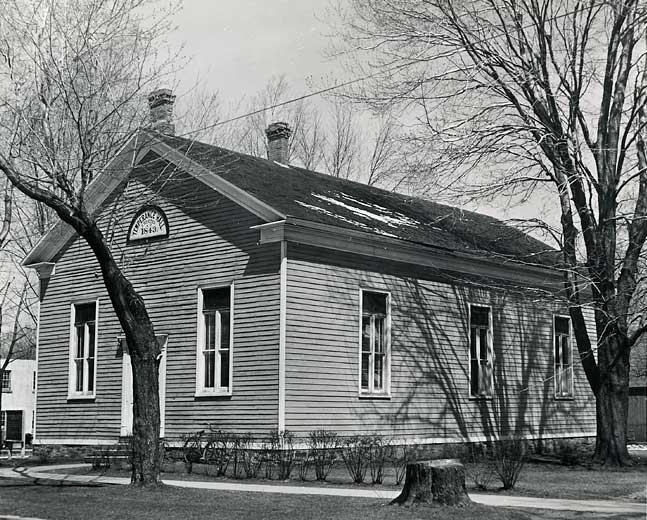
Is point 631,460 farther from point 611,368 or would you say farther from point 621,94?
point 621,94

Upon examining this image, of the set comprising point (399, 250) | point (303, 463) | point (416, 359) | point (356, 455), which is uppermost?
point (399, 250)

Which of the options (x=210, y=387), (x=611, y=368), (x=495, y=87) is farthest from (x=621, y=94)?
(x=210, y=387)

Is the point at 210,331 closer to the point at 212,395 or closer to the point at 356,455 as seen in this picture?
the point at 212,395

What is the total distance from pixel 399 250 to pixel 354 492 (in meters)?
9.49

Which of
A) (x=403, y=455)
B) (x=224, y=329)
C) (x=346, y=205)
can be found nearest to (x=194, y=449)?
(x=224, y=329)

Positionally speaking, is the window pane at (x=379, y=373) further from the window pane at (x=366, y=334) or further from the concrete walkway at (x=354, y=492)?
the concrete walkway at (x=354, y=492)

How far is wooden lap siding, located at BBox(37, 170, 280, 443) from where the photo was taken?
2216 cm

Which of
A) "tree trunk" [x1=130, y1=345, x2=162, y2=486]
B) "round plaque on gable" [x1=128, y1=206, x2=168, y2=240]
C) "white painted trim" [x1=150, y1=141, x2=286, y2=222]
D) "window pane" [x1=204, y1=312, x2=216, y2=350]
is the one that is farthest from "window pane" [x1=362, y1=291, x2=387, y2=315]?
"tree trunk" [x1=130, y1=345, x2=162, y2=486]

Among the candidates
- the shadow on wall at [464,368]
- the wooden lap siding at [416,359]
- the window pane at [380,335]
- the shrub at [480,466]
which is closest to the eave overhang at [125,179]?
the wooden lap siding at [416,359]

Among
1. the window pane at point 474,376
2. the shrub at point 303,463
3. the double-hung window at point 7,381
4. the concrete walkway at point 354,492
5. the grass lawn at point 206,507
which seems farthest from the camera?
the double-hung window at point 7,381

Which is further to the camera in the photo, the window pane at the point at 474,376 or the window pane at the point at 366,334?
the window pane at the point at 474,376

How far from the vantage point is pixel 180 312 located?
24250 millimetres

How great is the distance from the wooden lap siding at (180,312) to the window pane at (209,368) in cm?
29

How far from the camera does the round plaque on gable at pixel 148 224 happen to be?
25016mm
